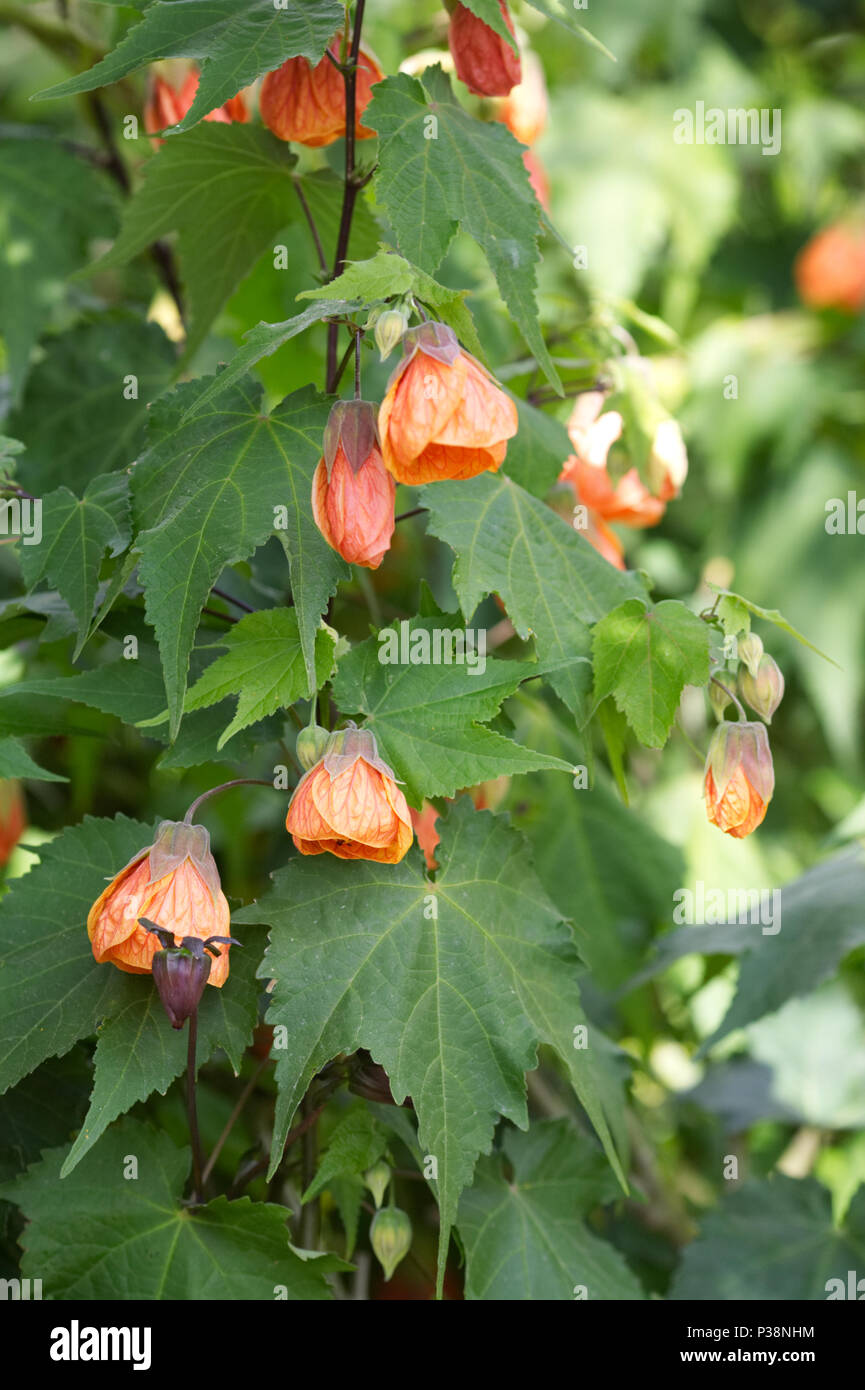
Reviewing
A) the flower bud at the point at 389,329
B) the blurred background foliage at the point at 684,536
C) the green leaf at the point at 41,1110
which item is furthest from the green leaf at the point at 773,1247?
the flower bud at the point at 389,329

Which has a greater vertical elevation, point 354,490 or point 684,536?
point 684,536

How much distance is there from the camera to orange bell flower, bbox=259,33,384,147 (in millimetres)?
654

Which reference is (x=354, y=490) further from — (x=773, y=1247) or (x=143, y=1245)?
(x=773, y=1247)

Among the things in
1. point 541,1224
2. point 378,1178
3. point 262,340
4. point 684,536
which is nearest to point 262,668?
point 262,340

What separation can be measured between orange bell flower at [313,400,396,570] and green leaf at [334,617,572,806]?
66 mm

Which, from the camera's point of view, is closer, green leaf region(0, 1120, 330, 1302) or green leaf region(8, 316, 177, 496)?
green leaf region(0, 1120, 330, 1302)

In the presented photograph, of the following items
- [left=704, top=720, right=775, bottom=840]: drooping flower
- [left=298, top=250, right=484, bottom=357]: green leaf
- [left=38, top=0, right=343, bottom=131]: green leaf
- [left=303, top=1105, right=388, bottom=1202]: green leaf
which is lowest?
[left=303, top=1105, right=388, bottom=1202]: green leaf

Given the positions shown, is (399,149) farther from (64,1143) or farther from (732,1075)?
(732,1075)

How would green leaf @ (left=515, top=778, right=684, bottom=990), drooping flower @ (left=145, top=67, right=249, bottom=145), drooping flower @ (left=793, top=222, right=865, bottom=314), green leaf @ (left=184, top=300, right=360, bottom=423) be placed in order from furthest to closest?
drooping flower @ (left=793, top=222, right=865, bottom=314), green leaf @ (left=515, top=778, right=684, bottom=990), drooping flower @ (left=145, top=67, right=249, bottom=145), green leaf @ (left=184, top=300, right=360, bottom=423)

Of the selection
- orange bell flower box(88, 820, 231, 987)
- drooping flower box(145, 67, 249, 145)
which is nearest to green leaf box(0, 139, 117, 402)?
drooping flower box(145, 67, 249, 145)

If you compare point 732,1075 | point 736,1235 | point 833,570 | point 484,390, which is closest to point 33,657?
point 484,390

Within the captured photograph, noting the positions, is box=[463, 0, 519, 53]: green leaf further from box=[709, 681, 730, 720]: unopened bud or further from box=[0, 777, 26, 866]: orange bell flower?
box=[0, 777, 26, 866]: orange bell flower

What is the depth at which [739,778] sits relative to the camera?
62cm

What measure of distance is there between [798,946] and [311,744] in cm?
45
